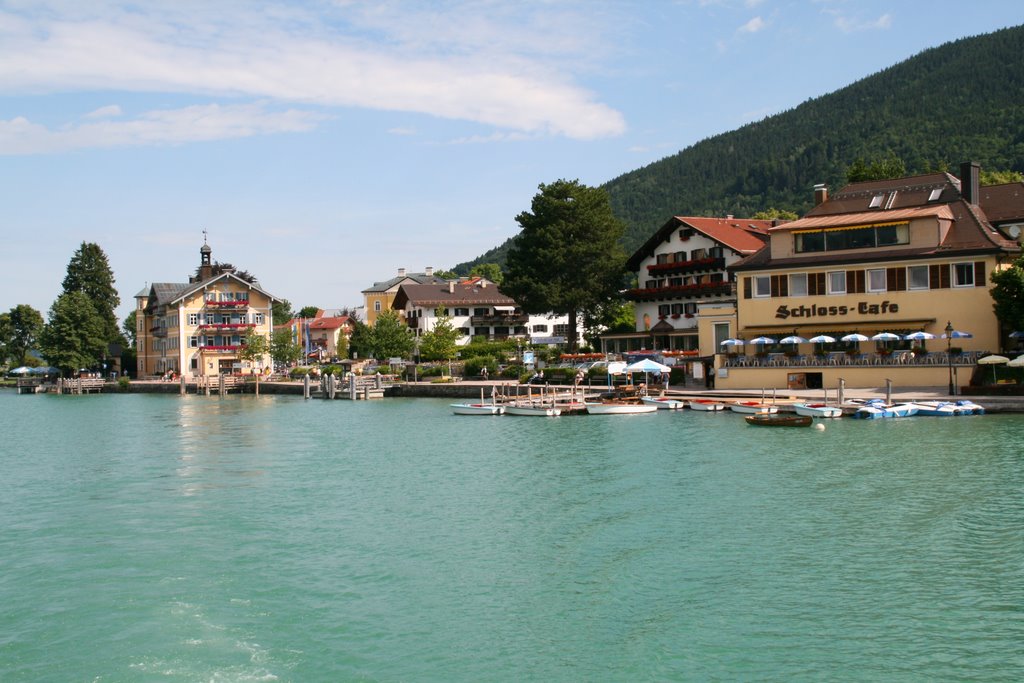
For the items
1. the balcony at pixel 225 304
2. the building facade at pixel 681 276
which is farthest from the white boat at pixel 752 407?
the balcony at pixel 225 304

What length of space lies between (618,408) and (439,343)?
1646 inches

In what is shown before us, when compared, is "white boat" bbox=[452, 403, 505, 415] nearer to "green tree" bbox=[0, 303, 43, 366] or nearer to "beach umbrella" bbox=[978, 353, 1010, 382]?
"beach umbrella" bbox=[978, 353, 1010, 382]

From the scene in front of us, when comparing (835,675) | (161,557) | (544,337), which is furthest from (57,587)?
(544,337)

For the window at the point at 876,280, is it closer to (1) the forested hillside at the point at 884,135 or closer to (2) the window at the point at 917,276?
(2) the window at the point at 917,276

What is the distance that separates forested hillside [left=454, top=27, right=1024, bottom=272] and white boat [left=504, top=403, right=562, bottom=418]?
99.5 metres

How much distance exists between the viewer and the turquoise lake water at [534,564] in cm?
1584

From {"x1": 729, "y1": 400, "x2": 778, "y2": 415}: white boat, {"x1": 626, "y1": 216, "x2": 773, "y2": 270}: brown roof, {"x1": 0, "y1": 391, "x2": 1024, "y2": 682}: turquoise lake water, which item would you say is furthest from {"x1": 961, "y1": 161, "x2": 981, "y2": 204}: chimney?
{"x1": 0, "y1": 391, "x2": 1024, "y2": 682}: turquoise lake water

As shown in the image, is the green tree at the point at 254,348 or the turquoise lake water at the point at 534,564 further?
the green tree at the point at 254,348

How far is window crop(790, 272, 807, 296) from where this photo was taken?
5762 centimetres

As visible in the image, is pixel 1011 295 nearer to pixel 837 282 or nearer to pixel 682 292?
pixel 837 282

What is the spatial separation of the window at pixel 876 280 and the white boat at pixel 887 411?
11.0 meters

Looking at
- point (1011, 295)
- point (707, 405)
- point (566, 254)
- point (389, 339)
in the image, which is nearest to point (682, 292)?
point (566, 254)

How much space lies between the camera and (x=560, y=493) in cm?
2952

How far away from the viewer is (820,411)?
45844 mm
